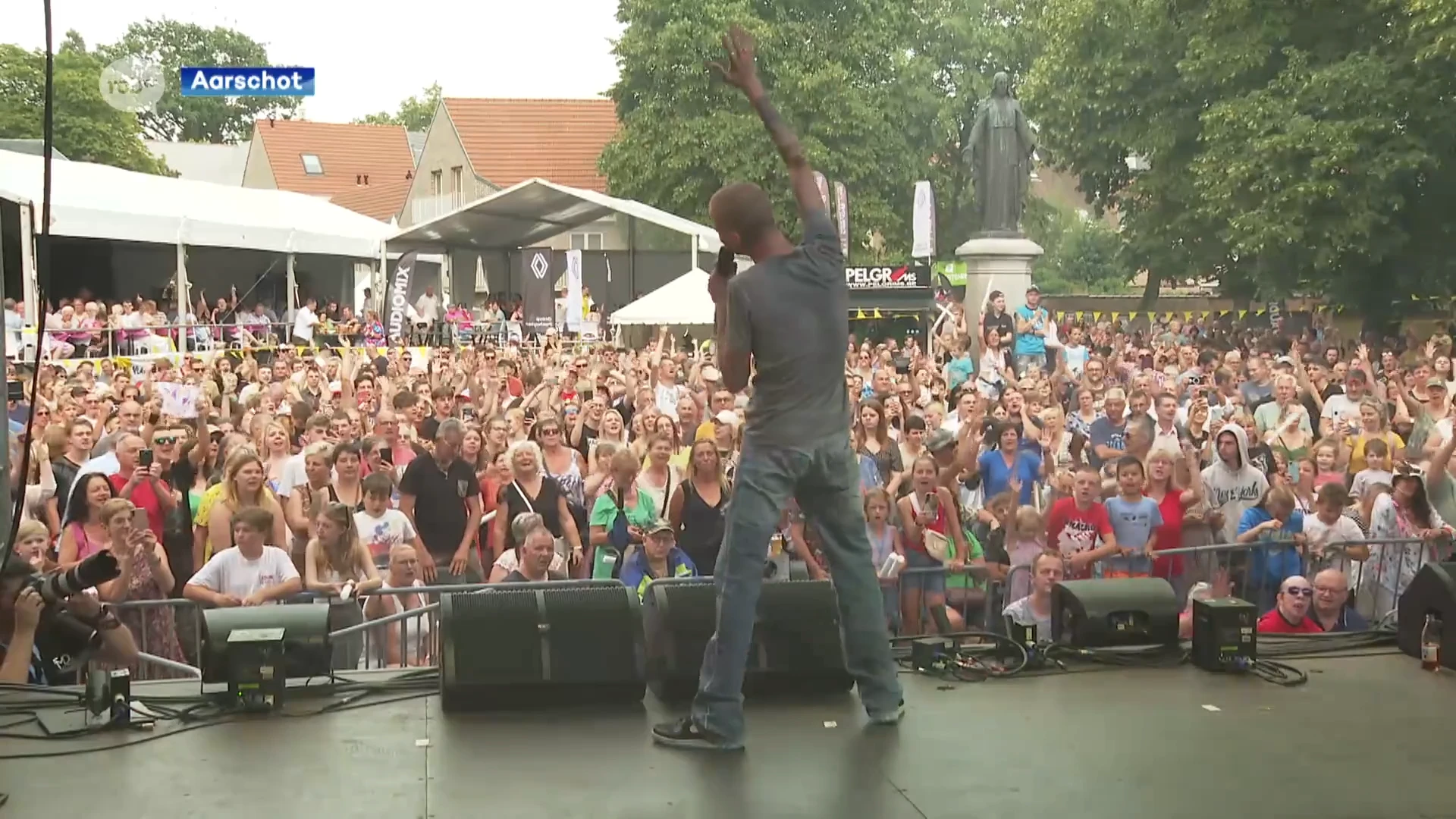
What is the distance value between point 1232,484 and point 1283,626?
1604 mm

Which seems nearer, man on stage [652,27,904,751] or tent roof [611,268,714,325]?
man on stage [652,27,904,751]

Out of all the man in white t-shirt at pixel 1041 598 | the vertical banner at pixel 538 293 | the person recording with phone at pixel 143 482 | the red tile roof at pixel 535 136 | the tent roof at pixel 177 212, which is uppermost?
the red tile roof at pixel 535 136

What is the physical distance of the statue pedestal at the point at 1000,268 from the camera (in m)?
15.2

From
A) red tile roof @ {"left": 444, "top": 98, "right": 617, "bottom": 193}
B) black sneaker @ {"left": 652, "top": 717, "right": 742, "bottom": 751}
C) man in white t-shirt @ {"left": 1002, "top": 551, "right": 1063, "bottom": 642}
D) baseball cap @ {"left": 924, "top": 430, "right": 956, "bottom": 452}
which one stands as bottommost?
black sneaker @ {"left": 652, "top": 717, "right": 742, "bottom": 751}

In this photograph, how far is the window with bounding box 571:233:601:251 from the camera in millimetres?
27109

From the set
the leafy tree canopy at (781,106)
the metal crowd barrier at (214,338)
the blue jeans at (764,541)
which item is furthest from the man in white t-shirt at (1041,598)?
the leafy tree canopy at (781,106)

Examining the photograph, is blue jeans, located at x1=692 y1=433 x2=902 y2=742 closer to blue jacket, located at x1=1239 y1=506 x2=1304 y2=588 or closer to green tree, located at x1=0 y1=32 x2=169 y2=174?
blue jacket, located at x1=1239 y1=506 x2=1304 y2=588

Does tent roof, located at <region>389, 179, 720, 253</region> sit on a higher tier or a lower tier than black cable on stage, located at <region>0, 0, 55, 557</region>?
higher

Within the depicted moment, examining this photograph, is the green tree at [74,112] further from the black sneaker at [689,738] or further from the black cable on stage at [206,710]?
the black sneaker at [689,738]

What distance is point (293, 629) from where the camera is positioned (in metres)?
4.16

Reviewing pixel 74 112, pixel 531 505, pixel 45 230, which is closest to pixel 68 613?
pixel 45 230

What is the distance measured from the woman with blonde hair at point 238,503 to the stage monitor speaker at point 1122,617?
2.89m

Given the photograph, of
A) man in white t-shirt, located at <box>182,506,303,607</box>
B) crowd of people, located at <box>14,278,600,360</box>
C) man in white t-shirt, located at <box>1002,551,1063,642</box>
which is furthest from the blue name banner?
man in white t-shirt, located at <box>1002,551,1063,642</box>

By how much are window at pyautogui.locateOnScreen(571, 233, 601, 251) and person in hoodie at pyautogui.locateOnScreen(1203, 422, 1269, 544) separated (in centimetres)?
2095
